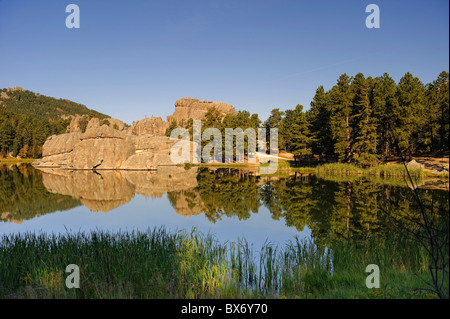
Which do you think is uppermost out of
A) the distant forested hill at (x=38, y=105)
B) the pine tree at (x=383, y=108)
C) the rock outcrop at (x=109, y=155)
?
the distant forested hill at (x=38, y=105)

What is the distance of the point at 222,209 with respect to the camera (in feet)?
65.1

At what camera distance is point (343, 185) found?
90.8 ft

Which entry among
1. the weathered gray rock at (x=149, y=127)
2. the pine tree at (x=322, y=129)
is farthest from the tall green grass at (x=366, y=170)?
the weathered gray rock at (x=149, y=127)

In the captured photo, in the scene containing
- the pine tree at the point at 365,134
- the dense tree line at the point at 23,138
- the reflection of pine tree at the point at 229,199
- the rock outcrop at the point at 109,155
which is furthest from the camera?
the dense tree line at the point at 23,138

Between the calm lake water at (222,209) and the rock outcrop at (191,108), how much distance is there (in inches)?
4064

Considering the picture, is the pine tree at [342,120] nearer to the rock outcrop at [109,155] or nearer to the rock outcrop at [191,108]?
the rock outcrop at [109,155]

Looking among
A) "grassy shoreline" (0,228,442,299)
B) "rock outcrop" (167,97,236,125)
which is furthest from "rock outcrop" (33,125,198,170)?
"rock outcrop" (167,97,236,125)

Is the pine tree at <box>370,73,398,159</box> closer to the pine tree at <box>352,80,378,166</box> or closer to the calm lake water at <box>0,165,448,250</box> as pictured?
the pine tree at <box>352,80,378,166</box>

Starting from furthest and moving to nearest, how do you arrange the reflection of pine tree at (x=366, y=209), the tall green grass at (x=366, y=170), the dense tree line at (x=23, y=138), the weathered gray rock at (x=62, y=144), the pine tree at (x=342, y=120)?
the dense tree line at (x=23, y=138), the weathered gray rock at (x=62, y=144), the pine tree at (x=342, y=120), the tall green grass at (x=366, y=170), the reflection of pine tree at (x=366, y=209)

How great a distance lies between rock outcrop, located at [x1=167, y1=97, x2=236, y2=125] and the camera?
131m

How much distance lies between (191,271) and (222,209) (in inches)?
487

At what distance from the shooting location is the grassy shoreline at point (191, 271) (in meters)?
6.29

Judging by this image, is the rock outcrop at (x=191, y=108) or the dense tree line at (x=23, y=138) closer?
the dense tree line at (x=23, y=138)

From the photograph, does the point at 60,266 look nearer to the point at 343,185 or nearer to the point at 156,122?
the point at 343,185
